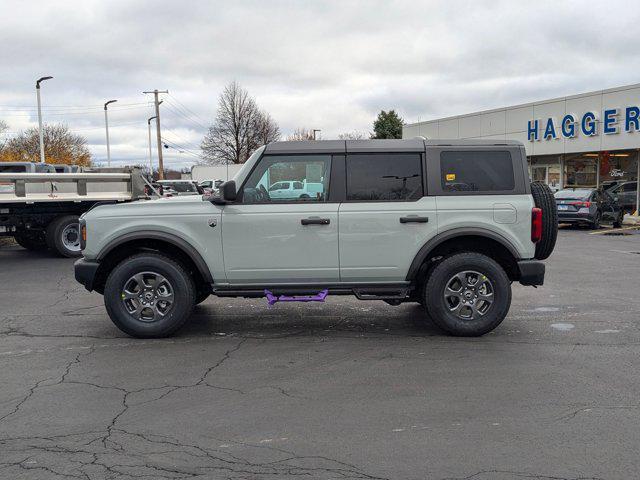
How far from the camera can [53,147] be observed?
59.6 meters

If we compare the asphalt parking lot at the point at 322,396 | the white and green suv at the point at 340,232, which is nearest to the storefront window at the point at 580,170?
the asphalt parking lot at the point at 322,396

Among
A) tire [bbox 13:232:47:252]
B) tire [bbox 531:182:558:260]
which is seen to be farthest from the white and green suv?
tire [bbox 13:232:47:252]

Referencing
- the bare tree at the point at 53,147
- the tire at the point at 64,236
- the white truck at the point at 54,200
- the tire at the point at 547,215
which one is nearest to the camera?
the tire at the point at 547,215

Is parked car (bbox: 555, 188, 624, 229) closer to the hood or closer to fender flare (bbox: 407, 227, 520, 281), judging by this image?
fender flare (bbox: 407, 227, 520, 281)

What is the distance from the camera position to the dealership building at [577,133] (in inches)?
966

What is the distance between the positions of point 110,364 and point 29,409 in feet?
3.84

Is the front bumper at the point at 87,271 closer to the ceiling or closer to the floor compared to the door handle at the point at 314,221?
closer to the floor

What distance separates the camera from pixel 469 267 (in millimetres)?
6418

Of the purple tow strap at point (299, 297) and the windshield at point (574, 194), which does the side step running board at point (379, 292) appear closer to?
the purple tow strap at point (299, 297)

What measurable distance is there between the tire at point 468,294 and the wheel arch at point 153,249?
2345mm

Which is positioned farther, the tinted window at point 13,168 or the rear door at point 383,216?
the tinted window at point 13,168

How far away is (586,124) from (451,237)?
22385 millimetres

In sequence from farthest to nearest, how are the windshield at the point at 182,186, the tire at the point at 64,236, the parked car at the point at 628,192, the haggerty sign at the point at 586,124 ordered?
the windshield at the point at 182,186 < the parked car at the point at 628,192 < the haggerty sign at the point at 586,124 < the tire at the point at 64,236

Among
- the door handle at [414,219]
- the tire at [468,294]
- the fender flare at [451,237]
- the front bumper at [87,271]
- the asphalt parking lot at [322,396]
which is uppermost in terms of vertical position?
the door handle at [414,219]
